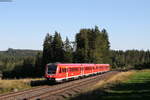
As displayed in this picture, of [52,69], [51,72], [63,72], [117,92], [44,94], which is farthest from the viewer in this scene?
[63,72]

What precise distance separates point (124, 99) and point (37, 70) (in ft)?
255

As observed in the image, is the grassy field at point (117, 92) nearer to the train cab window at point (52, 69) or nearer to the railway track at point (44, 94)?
the railway track at point (44, 94)

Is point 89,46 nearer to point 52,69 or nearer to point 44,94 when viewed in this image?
point 52,69

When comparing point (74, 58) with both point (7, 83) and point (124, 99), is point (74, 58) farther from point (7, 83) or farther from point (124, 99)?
point (124, 99)

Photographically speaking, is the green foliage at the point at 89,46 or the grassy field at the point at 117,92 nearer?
the grassy field at the point at 117,92

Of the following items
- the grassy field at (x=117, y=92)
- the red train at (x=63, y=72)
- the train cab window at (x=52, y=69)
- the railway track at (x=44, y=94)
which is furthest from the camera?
the train cab window at (x=52, y=69)

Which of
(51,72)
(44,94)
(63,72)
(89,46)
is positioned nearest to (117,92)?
(44,94)

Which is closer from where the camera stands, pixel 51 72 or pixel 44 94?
pixel 44 94

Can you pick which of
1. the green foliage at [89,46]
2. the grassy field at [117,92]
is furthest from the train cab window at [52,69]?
the green foliage at [89,46]

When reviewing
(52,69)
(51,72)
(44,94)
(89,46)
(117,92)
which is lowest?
(44,94)

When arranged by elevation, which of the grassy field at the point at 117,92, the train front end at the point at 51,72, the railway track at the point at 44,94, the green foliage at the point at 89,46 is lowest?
the railway track at the point at 44,94

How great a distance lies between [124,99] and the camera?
18.5 m

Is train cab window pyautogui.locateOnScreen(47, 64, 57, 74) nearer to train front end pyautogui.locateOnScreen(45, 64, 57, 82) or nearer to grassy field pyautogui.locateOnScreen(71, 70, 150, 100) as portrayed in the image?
train front end pyautogui.locateOnScreen(45, 64, 57, 82)

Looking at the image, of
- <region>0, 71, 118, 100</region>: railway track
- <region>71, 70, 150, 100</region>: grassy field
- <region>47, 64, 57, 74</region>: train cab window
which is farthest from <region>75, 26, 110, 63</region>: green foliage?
<region>71, 70, 150, 100</region>: grassy field
